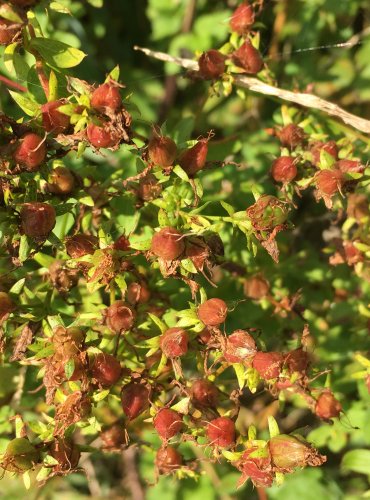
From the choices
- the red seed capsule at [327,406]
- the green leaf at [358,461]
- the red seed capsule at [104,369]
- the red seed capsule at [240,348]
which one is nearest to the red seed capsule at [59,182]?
the red seed capsule at [104,369]

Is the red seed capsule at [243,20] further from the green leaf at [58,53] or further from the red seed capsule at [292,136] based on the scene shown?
the green leaf at [58,53]

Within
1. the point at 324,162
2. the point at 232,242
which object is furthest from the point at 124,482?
the point at 324,162

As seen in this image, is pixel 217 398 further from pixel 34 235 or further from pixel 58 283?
pixel 34 235

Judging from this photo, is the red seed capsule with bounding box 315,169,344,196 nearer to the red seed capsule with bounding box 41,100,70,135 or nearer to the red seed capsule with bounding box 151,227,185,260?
the red seed capsule with bounding box 151,227,185,260

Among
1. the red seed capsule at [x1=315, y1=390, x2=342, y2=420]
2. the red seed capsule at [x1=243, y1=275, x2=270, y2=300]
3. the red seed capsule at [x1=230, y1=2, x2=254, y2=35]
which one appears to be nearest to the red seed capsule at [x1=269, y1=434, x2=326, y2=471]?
the red seed capsule at [x1=315, y1=390, x2=342, y2=420]

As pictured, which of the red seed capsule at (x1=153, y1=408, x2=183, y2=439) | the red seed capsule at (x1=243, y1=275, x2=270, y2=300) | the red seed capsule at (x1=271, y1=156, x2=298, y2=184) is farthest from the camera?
the red seed capsule at (x1=243, y1=275, x2=270, y2=300)

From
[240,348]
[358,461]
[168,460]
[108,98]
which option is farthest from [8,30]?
[358,461]
